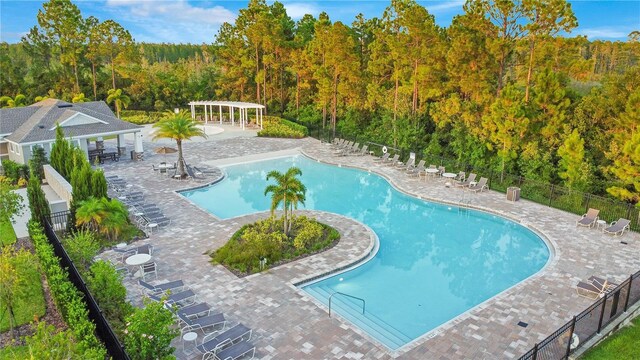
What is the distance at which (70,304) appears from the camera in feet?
32.1

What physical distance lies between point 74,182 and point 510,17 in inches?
886

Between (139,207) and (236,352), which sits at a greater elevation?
(139,207)

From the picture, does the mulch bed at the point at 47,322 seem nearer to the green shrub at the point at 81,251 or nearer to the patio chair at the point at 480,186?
the green shrub at the point at 81,251

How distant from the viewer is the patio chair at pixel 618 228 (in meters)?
16.7

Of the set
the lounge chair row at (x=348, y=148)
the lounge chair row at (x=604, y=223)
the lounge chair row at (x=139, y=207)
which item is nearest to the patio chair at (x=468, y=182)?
the lounge chair row at (x=604, y=223)

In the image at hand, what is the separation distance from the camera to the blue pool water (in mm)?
12422

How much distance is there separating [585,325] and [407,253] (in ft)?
21.4

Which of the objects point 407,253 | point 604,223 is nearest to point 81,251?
point 407,253

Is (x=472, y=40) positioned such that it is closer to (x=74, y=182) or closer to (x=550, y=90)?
(x=550, y=90)

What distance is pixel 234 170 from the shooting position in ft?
90.7

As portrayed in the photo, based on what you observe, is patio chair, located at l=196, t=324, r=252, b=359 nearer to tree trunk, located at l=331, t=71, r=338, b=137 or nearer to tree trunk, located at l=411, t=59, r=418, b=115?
tree trunk, located at l=411, t=59, r=418, b=115

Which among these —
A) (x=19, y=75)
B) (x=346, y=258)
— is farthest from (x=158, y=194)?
(x=19, y=75)

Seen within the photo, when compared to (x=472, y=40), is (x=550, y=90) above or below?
below

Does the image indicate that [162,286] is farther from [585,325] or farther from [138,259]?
[585,325]
